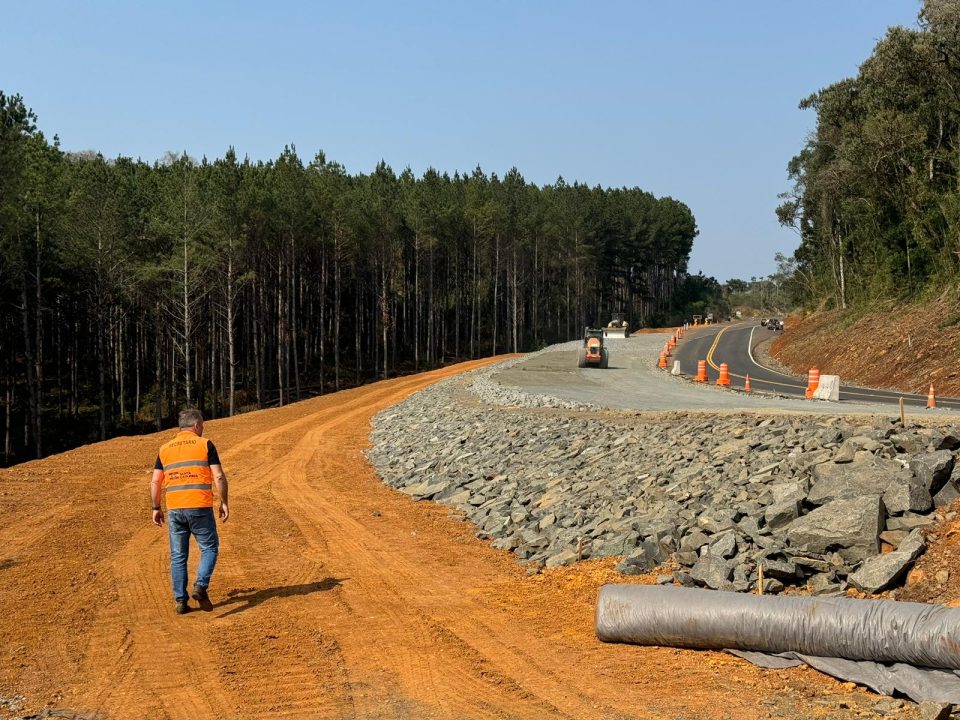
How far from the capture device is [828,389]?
26281mm

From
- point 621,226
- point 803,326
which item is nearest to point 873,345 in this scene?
point 803,326

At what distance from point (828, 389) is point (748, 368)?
21712mm

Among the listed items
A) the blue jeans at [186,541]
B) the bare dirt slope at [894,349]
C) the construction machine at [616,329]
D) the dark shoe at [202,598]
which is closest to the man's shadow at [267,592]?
the dark shoe at [202,598]

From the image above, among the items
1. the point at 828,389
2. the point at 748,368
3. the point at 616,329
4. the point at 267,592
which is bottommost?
the point at 267,592

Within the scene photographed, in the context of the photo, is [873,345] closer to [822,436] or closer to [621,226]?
[822,436]

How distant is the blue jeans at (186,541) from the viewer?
9.22 m

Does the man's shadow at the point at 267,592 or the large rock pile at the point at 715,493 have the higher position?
the large rock pile at the point at 715,493

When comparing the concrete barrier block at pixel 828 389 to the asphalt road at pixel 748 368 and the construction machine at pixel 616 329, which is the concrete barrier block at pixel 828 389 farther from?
the construction machine at pixel 616 329

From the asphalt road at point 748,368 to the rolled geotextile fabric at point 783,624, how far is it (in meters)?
19.7

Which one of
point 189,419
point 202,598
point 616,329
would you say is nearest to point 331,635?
point 202,598

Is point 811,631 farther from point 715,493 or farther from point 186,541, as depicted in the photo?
point 186,541

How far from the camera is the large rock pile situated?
962cm

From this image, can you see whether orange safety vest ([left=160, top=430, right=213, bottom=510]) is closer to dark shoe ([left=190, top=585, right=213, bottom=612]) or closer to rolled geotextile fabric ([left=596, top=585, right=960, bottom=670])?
dark shoe ([left=190, top=585, right=213, bottom=612])

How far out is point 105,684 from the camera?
7.36m
